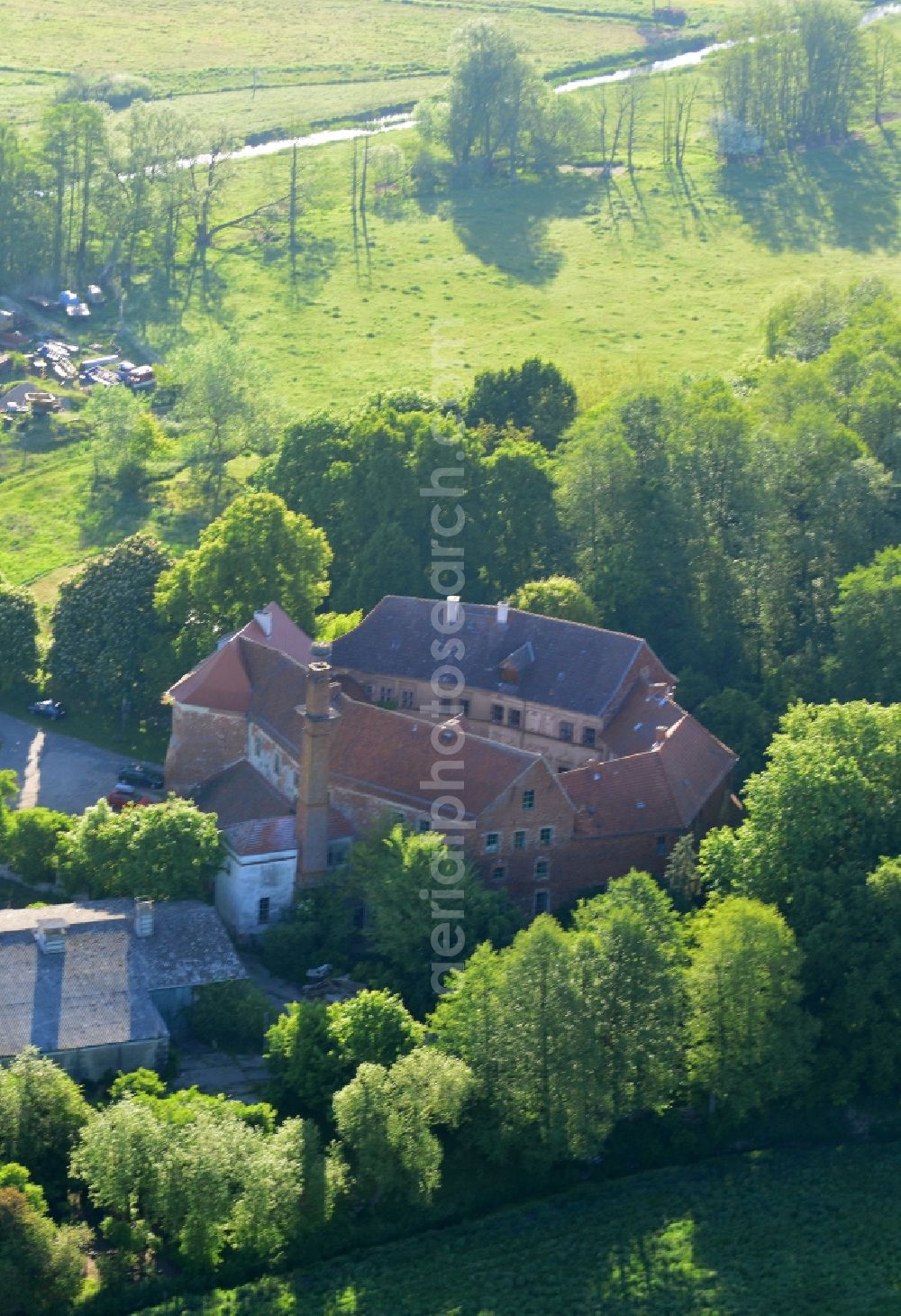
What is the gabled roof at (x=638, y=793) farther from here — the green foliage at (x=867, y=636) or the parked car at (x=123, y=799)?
the parked car at (x=123, y=799)

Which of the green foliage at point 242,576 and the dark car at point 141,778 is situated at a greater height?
the green foliage at point 242,576

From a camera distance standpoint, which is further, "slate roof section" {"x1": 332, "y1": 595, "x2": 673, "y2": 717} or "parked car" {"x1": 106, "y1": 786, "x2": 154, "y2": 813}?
"slate roof section" {"x1": 332, "y1": 595, "x2": 673, "y2": 717}

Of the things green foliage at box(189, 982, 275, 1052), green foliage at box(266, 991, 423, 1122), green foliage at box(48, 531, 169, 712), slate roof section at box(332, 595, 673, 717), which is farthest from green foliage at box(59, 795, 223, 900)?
green foliage at box(48, 531, 169, 712)

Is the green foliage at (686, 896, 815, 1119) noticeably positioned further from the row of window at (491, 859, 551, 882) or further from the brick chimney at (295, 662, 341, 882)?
the brick chimney at (295, 662, 341, 882)

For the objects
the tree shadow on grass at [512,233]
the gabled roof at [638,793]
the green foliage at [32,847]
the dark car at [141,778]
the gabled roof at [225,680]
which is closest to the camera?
the green foliage at [32,847]

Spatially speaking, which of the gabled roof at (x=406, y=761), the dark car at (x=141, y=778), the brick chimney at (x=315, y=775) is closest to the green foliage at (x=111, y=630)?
the dark car at (x=141, y=778)
